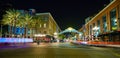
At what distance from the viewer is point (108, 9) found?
281ft

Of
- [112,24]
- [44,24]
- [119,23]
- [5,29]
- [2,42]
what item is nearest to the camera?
[2,42]

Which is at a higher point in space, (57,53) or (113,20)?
(113,20)

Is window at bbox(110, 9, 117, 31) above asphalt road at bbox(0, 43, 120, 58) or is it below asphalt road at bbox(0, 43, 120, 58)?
above

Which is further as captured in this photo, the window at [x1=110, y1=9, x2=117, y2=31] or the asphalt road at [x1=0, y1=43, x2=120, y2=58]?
the window at [x1=110, y1=9, x2=117, y2=31]

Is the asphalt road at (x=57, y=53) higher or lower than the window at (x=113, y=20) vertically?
lower

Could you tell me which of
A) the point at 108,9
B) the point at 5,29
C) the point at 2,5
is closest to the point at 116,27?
the point at 108,9

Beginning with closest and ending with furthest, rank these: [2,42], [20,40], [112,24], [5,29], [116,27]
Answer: [2,42]
[20,40]
[116,27]
[112,24]
[5,29]

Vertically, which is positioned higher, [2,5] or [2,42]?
[2,5]

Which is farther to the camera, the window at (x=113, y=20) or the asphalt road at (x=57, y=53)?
the window at (x=113, y=20)

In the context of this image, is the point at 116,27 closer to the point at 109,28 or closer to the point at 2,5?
the point at 109,28

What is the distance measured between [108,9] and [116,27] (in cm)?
1265

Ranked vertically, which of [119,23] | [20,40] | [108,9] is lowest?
[20,40]

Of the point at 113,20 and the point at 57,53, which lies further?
the point at 113,20

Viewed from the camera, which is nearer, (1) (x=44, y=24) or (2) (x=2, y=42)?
(2) (x=2, y=42)
